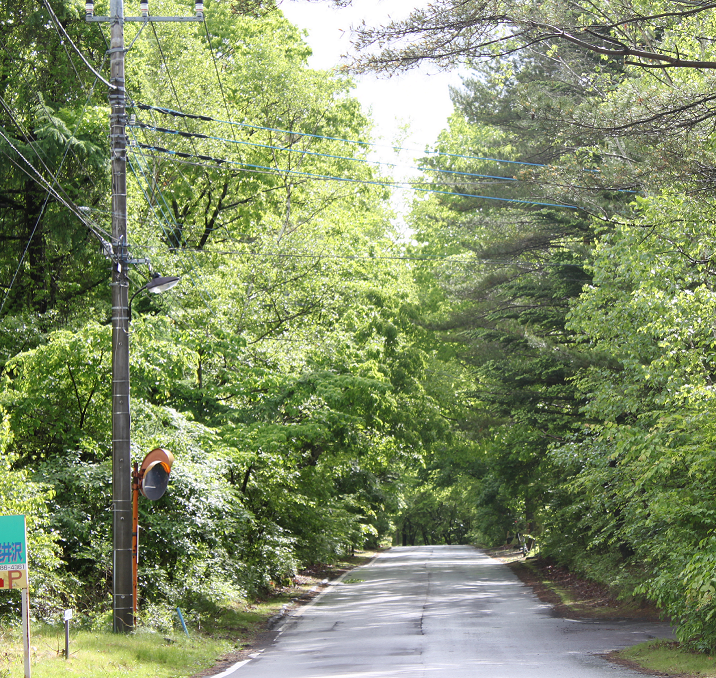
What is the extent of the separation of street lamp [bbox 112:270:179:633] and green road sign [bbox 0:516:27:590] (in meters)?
3.10

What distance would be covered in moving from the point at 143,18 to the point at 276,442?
8279 millimetres

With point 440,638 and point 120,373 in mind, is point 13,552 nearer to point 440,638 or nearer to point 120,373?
point 120,373

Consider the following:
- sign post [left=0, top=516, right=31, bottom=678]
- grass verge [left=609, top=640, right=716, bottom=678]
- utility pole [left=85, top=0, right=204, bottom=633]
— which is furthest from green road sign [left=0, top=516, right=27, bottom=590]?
grass verge [left=609, top=640, right=716, bottom=678]

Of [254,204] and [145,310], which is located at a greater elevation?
[254,204]

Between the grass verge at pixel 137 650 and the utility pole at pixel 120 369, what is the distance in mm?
664

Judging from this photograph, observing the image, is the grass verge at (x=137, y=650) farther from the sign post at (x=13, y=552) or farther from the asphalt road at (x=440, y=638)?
the sign post at (x=13, y=552)

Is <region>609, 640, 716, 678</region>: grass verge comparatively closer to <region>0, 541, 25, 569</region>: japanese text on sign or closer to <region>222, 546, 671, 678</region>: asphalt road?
<region>222, 546, 671, 678</region>: asphalt road

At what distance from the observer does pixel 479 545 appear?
6009 centimetres

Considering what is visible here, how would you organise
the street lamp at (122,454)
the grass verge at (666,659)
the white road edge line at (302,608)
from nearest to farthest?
the grass verge at (666,659) < the white road edge line at (302,608) < the street lamp at (122,454)

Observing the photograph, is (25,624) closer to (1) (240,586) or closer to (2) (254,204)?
(1) (240,586)

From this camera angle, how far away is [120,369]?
12.7 m

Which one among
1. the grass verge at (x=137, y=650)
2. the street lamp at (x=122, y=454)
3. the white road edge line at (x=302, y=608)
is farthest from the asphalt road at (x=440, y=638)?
the street lamp at (x=122, y=454)

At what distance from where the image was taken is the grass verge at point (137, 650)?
9906mm

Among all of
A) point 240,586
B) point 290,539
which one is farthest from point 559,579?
point 240,586
